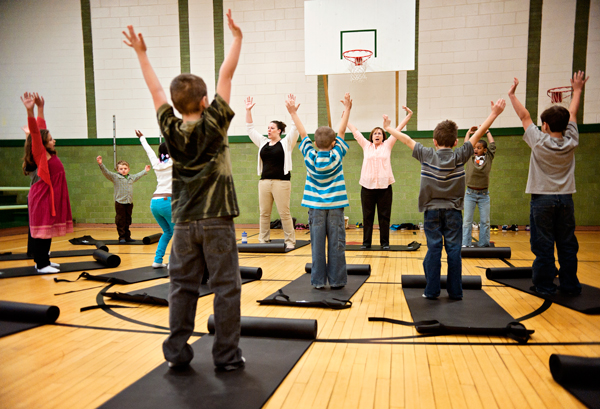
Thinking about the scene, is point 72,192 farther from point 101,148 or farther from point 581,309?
point 581,309

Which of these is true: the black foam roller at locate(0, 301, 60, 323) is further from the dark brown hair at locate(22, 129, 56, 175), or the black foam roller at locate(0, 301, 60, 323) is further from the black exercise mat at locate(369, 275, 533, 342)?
the black exercise mat at locate(369, 275, 533, 342)

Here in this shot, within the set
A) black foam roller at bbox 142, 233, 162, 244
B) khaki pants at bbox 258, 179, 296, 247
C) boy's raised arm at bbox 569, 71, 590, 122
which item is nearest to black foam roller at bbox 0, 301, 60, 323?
khaki pants at bbox 258, 179, 296, 247

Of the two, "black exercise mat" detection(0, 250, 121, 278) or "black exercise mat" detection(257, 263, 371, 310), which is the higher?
"black exercise mat" detection(257, 263, 371, 310)

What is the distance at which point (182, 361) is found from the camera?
7.04 ft

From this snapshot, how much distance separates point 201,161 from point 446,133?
2.17 meters

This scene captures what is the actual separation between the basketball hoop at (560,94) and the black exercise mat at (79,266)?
8596 mm

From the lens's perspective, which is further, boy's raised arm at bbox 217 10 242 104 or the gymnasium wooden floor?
boy's raised arm at bbox 217 10 242 104

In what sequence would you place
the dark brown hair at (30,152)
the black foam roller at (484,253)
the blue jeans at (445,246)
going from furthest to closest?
the black foam roller at (484,253), the dark brown hair at (30,152), the blue jeans at (445,246)

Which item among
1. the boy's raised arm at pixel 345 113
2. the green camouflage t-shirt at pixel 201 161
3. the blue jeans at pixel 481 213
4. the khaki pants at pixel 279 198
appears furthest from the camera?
the khaki pants at pixel 279 198

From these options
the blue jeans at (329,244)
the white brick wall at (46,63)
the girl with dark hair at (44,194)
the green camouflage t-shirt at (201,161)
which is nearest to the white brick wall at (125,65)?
the white brick wall at (46,63)

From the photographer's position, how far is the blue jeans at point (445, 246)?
3.31 meters

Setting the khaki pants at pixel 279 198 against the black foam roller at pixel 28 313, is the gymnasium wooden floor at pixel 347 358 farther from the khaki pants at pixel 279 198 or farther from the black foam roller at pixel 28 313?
the khaki pants at pixel 279 198

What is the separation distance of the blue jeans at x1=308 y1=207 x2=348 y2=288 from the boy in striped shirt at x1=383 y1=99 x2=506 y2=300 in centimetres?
75

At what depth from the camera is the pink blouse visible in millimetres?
6129
